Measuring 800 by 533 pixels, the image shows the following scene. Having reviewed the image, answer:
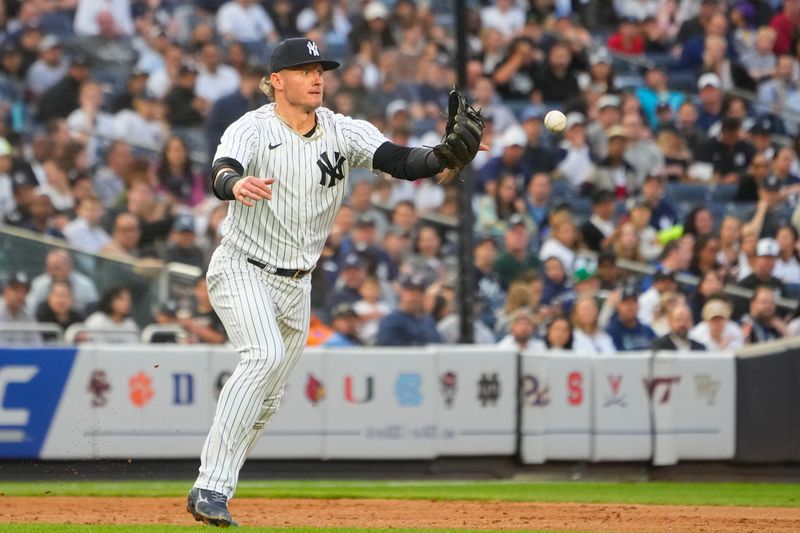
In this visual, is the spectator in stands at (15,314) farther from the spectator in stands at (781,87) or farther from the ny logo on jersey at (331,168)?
the spectator in stands at (781,87)

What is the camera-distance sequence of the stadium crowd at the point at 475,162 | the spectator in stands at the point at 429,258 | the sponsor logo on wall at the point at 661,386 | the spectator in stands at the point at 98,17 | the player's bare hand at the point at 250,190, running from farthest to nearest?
1. the spectator in stands at the point at 98,17
2. the spectator in stands at the point at 429,258
3. the stadium crowd at the point at 475,162
4. the sponsor logo on wall at the point at 661,386
5. the player's bare hand at the point at 250,190

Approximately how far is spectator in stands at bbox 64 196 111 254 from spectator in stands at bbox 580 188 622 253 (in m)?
4.18

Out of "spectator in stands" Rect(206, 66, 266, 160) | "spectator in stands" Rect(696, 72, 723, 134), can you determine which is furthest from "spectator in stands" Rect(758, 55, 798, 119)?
"spectator in stands" Rect(206, 66, 266, 160)

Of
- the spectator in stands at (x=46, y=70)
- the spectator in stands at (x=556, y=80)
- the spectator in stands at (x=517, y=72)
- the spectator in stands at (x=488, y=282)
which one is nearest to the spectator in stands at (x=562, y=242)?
the spectator in stands at (x=488, y=282)

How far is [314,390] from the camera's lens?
34.2 ft

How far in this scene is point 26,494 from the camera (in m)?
8.95

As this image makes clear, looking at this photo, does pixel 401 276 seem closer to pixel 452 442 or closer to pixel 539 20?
pixel 452 442

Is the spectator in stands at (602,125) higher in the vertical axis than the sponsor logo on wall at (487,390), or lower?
higher

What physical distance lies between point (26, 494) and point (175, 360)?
166cm

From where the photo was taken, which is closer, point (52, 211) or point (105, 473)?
point (105, 473)

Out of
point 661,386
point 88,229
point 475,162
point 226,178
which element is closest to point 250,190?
point 226,178

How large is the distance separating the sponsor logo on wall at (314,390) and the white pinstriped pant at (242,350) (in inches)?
148

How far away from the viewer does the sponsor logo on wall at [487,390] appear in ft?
35.1

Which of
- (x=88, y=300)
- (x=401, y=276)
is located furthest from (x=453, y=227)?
(x=88, y=300)
